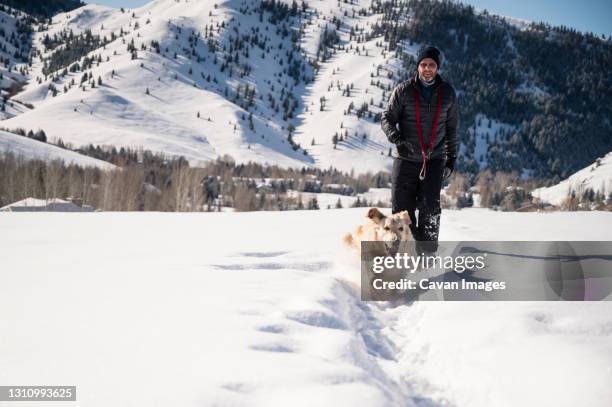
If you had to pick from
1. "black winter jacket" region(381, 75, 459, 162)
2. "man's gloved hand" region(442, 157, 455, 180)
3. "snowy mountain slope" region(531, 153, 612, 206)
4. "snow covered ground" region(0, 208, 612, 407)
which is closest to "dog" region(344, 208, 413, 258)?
"snow covered ground" region(0, 208, 612, 407)

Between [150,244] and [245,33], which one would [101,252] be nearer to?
[150,244]

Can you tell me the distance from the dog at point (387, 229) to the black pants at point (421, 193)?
16.8 inches

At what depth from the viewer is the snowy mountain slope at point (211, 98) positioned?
397ft

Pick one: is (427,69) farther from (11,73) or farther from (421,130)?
(11,73)

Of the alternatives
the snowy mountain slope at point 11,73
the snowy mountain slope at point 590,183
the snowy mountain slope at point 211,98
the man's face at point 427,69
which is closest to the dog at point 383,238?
the man's face at point 427,69

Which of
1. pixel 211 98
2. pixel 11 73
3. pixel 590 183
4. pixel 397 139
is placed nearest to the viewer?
pixel 397 139

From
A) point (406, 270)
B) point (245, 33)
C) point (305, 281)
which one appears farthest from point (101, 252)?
point (245, 33)

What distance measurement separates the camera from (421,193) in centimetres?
539

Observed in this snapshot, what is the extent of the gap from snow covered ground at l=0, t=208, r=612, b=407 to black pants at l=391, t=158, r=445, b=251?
50.8 inches

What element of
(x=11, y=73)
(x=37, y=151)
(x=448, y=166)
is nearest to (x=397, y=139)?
(x=448, y=166)

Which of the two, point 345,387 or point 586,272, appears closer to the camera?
point 345,387

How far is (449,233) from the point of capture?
7.12m

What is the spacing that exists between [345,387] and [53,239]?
6.06 m

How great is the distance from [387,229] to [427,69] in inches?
83.6
